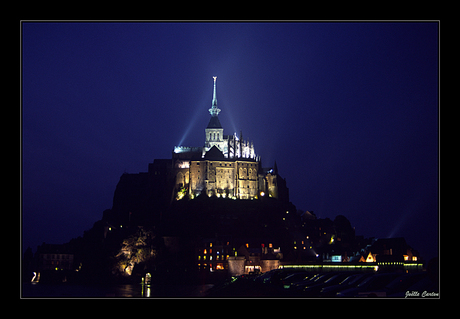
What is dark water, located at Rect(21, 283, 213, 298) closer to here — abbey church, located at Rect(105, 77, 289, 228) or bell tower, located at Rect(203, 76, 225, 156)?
abbey church, located at Rect(105, 77, 289, 228)

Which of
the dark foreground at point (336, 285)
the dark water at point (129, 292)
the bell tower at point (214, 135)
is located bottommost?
the dark water at point (129, 292)

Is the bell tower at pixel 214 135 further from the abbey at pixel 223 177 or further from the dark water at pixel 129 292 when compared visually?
the dark water at pixel 129 292

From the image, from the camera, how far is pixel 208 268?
70125 millimetres

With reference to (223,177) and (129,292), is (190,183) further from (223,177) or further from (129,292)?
(129,292)

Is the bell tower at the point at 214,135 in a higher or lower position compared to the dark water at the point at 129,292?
higher

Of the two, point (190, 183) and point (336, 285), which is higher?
point (190, 183)

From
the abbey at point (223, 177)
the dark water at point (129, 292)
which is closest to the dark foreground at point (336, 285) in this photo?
the dark water at point (129, 292)

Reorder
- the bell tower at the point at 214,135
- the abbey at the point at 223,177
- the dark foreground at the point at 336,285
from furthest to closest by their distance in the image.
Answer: the bell tower at the point at 214,135, the abbey at the point at 223,177, the dark foreground at the point at 336,285

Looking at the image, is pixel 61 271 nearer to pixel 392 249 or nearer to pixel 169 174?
pixel 169 174

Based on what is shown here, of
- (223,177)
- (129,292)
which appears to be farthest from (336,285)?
(223,177)

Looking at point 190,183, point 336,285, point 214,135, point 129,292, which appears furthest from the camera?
point 214,135

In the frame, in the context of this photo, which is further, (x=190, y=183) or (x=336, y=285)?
(x=190, y=183)

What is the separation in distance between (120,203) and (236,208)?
23946 millimetres
